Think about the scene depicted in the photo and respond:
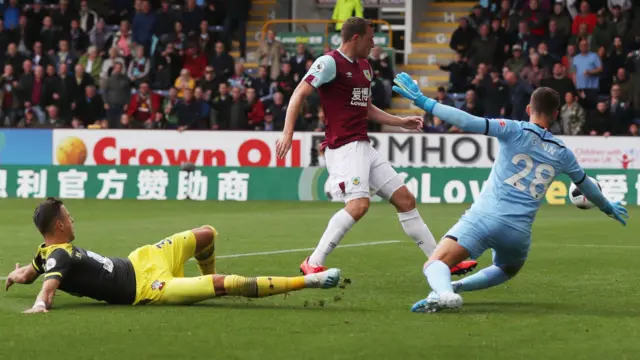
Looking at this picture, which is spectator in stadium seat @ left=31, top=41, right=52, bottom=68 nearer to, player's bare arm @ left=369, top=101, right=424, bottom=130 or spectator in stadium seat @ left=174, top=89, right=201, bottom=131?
spectator in stadium seat @ left=174, top=89, right=201, bottom=131

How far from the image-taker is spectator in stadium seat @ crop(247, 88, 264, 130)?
2788 cm

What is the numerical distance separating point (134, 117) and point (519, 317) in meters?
21.2

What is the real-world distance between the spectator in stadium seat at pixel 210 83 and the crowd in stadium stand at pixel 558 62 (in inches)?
202

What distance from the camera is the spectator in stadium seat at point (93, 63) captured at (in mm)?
30969

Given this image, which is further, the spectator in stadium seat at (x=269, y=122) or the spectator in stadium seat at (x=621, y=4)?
the spectator in stadium seat at (x=621, y=4)

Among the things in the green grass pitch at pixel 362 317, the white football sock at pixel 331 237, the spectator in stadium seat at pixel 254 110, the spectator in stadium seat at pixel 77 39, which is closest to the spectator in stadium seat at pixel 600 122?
the spectator in stadium seat at pixel 254 110

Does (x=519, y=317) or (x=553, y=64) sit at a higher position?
(x=553, y=64)

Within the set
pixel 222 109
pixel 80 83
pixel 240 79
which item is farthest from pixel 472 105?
pixel 80 83

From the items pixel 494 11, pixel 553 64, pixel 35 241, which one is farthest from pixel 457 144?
pixel 35 241

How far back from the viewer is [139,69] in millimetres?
30922

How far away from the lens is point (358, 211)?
10.7m

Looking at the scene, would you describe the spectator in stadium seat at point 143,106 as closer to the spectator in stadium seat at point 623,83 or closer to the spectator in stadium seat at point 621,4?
the spectator in stadium seat at point 623,83

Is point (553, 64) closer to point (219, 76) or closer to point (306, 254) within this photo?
point (219, 76)

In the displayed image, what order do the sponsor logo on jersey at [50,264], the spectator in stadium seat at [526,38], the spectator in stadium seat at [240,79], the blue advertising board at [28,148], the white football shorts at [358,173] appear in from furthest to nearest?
Result: the spectator in stadium seat at [240,79] < the spectator in stadium seat at [526,38] < the blue advertising board at [28,148] < the white football shorts at [358,173] < the sponsor logo on jersey at [50,264]
